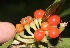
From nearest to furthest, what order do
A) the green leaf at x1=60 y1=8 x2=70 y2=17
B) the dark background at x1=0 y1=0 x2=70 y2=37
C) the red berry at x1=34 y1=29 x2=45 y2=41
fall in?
the red berry at x1=34 y1=29 x2=45 y2=41 → the green leaf at x1=60 y1=8 x2=70 y2=17 → the dark background at x1=0 y1=0 x2=70 y2=37

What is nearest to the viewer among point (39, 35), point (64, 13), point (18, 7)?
point (39, 35)

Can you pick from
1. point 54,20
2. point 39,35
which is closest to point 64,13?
point 54,20

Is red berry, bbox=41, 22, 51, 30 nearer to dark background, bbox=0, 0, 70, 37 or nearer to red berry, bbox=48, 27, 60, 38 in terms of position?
red berry, bbox=48, 27, 60, 38

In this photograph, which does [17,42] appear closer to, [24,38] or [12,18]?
[24,38]

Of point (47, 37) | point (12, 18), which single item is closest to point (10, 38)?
point (47, 37)

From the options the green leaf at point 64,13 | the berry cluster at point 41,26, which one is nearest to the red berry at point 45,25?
the berry cluster at point 41,26

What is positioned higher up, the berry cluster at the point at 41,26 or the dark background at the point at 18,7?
the dark background at the point at 18,7

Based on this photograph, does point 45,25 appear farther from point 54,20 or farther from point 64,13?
point 64,13

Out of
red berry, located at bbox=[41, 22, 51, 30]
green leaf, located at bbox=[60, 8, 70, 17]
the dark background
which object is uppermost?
the dark background

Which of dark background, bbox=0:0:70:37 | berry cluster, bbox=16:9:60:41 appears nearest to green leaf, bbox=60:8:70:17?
berry cluster, bbox=16:9:60:41

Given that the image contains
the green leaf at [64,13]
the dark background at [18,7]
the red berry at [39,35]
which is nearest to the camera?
the red berry at [39,35]

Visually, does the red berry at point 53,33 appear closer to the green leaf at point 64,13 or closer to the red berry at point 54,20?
the red berry at point 54,20
